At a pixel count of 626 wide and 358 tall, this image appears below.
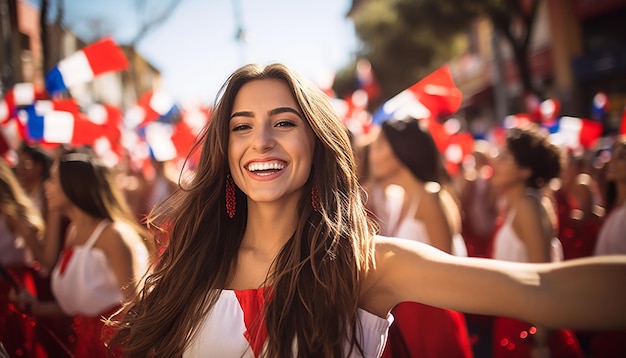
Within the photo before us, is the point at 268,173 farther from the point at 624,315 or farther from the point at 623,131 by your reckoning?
the point at 623,131

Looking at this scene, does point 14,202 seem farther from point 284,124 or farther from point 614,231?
point 614,231

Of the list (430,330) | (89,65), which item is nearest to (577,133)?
(430,330)

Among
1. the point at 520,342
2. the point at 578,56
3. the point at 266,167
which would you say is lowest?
the point at 520,342

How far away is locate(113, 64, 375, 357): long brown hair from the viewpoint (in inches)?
68.0

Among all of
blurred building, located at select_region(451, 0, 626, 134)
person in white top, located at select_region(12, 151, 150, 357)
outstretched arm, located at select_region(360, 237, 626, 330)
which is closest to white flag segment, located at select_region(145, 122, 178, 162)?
person in white top, located at select_region(12, 151, 150, 357)

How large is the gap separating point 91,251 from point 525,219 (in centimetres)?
270

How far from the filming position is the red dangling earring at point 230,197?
2132 mm

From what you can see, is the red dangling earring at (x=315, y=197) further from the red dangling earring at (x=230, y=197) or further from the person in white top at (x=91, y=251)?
the person in white top at (x=91, y=251)

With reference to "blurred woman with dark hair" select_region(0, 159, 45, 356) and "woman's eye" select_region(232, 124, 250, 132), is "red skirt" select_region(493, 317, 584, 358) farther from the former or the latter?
"blurred woman with dark hair" select_region(0, 159, 45, 356)

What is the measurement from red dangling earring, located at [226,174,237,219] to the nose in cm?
30

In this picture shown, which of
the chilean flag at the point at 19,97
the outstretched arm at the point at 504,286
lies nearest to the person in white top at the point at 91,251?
the outstretched arm at the point at 504,286

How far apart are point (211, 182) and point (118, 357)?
753 mm

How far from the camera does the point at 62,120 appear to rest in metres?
5.03

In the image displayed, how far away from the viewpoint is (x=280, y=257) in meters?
1.93
